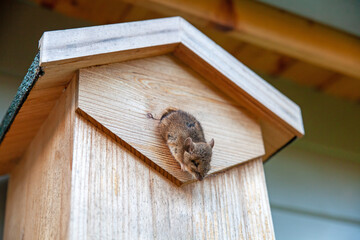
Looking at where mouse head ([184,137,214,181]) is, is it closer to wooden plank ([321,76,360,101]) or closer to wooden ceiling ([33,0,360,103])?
wooden ceiling ([33,0,360,103])

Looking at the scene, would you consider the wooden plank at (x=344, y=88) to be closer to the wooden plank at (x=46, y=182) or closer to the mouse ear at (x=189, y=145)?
the mouse ear at (x=189, y=145)

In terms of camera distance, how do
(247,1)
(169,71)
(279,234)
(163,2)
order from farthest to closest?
(279,234) < (247,1) < (163,2) < (169,71)

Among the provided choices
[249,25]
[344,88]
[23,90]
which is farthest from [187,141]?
[344,88]

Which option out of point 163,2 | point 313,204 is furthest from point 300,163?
point 163,2

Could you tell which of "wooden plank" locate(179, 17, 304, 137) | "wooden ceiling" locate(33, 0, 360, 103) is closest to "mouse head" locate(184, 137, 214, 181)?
"wooden plank" locate(179, 17, 304, 137)

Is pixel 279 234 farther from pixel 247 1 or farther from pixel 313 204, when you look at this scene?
pixel 247 1

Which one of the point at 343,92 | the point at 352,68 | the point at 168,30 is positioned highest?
the point at 343,92

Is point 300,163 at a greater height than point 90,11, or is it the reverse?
point 90,11
